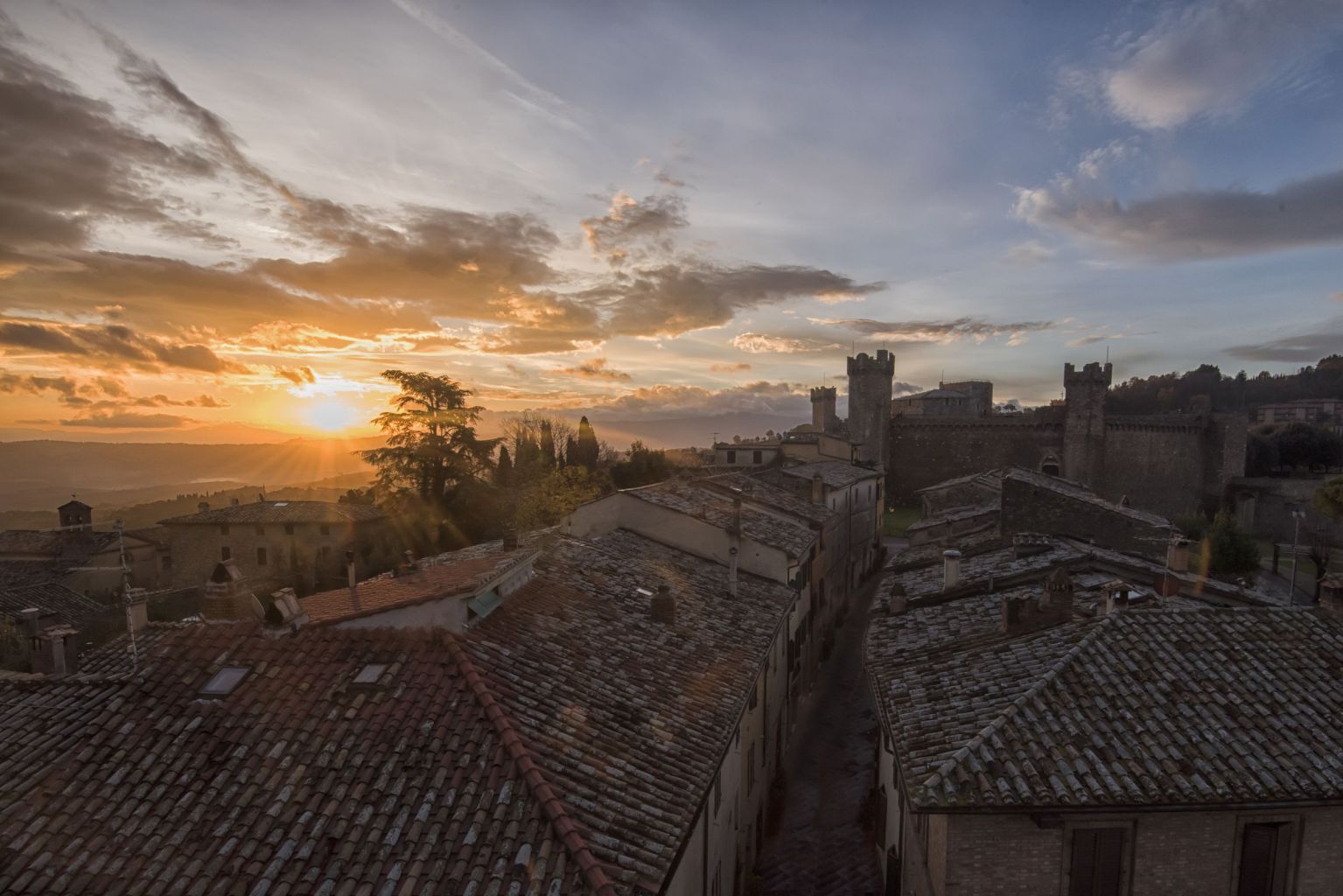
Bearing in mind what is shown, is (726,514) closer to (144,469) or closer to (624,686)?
(624,686)

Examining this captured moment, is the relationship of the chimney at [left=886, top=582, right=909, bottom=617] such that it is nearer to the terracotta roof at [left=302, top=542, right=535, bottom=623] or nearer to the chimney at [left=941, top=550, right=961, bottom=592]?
the chimney at [left=941, top=550, right=961, bottom=592]

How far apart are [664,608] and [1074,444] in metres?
60.5

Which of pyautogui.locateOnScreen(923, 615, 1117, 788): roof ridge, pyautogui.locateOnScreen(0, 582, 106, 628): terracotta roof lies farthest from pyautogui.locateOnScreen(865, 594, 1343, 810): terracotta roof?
pyautogui.locateOnScreen(0, 582, 106, 628): terracotta roof

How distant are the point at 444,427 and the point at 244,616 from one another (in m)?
30.0

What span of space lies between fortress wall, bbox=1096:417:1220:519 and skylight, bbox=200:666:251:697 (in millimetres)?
68878

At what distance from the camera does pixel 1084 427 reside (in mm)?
61375

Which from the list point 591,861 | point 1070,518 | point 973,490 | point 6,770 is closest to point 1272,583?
point 973,490

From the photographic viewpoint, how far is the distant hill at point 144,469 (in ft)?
213

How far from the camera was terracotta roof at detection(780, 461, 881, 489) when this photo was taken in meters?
33.4

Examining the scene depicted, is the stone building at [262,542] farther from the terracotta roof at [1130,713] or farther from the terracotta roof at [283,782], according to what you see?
the terracotta roof at [1130,713]

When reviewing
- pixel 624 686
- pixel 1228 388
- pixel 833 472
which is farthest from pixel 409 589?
pixel 1228 388

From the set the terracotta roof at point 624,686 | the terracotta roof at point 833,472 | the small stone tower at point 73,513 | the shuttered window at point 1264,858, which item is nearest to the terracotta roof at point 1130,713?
the shuttered window at point 1264,858

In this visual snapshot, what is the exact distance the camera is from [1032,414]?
6462 centimetres

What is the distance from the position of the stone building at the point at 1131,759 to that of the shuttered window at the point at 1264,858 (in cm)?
2
